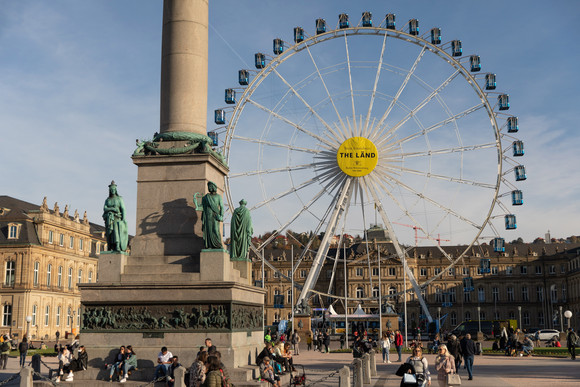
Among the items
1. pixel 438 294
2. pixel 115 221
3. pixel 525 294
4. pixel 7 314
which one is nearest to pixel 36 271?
pixel 7 314

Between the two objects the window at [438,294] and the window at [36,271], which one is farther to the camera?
the window at [438,294]

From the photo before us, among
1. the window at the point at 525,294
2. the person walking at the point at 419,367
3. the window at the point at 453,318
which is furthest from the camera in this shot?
the window at the point at 525,294

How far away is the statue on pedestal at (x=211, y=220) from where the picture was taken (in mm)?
19781

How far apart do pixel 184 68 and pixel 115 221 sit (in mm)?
5458

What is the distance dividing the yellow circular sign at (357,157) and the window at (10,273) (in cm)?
5191

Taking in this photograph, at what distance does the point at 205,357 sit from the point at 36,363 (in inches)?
655

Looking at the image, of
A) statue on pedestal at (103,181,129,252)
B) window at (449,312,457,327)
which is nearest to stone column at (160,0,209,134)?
statue on pedestal at (103,181,129,252)

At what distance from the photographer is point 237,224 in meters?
21.7

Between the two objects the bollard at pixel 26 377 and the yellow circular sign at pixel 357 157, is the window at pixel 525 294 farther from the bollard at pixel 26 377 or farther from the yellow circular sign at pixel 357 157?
the bollard at pixel 26 377

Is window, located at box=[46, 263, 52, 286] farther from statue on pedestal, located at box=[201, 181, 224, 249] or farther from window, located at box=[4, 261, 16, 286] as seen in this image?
statue on pedestal, located at box=[201, 181, 224, 249]

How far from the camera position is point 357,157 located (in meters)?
53.8

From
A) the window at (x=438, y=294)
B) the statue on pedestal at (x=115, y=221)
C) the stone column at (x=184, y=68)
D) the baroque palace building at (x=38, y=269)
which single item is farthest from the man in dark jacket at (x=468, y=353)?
the window at (x=438, y=294)

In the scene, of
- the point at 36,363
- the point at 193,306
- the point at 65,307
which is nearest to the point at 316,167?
the point at 36,363

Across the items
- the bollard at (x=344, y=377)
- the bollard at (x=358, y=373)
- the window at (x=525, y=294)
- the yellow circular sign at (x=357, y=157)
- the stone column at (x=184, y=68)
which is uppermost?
the yellow circular sign at (x=357, y=157)
